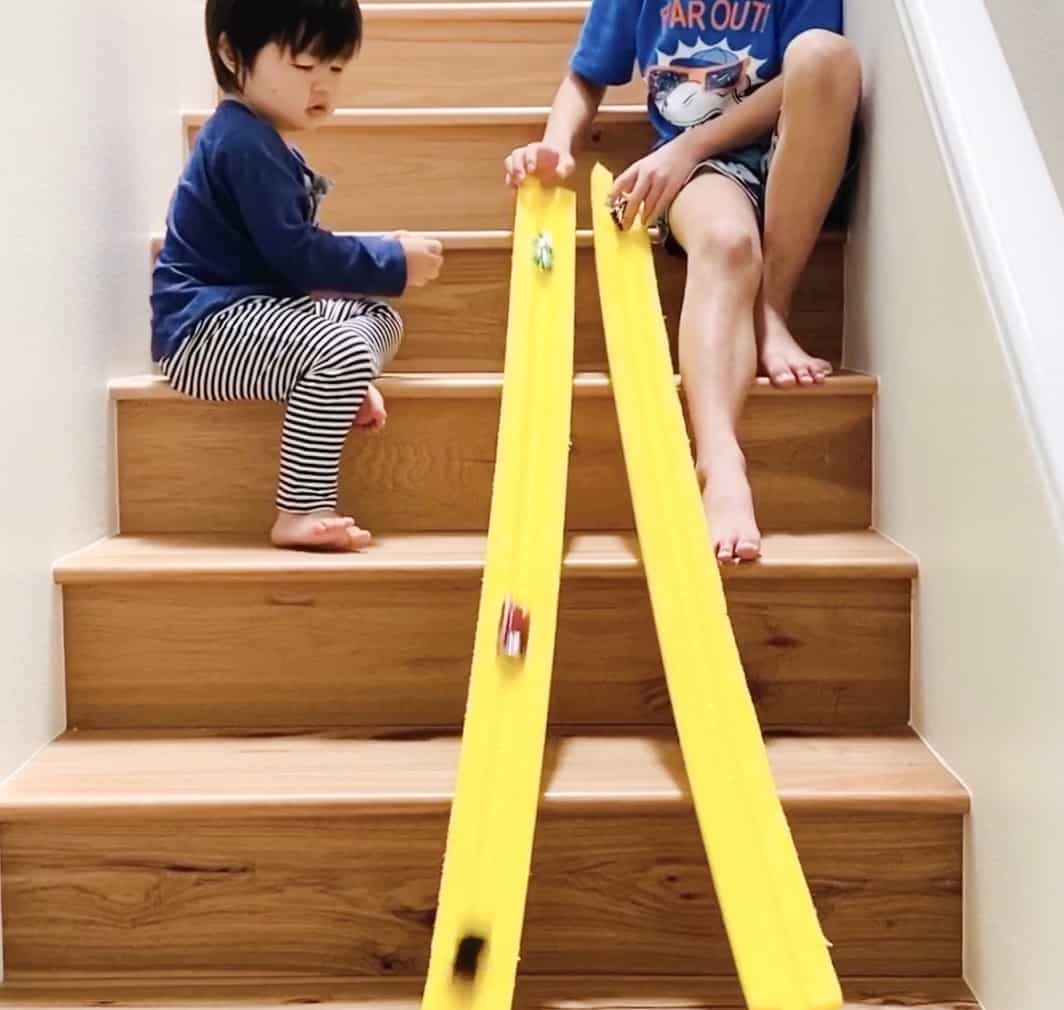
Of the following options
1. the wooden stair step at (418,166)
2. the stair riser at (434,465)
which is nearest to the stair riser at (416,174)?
the wooden stair step at (418,166)

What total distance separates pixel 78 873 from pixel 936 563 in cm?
81

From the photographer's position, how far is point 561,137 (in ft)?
5.74

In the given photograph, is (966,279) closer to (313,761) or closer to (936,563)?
(936,563)

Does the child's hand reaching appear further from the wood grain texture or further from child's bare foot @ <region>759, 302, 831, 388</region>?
the wood grain texture

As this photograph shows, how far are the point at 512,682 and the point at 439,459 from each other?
43cm

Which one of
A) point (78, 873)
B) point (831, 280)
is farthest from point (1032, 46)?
point (78, 873)

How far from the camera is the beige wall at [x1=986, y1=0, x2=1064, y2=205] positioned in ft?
4.98

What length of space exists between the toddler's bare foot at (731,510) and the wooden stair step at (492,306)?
14.5 inches

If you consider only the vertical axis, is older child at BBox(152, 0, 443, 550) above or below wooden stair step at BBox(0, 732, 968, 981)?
above

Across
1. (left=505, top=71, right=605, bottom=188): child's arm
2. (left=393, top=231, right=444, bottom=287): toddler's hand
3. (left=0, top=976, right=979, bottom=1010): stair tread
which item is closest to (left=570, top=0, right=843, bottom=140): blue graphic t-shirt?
(left=505, top=71, right=605, bottom=188): child's arm

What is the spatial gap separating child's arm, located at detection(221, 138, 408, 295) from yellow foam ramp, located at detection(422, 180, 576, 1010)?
0.18m

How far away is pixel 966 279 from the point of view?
113 cm

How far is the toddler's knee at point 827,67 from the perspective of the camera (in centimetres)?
153

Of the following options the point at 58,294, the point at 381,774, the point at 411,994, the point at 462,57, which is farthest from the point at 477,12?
the point at 411,994
